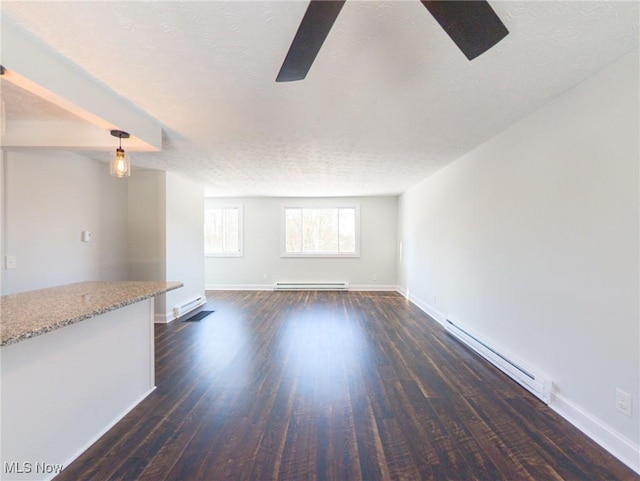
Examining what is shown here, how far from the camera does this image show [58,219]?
3.10 meters

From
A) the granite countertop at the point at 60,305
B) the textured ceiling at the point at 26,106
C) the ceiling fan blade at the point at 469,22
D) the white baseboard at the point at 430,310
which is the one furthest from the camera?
the white baseboard at the point at 430,310

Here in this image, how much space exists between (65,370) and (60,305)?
382mm

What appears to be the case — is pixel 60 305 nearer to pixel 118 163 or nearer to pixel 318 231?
pixel 118 163

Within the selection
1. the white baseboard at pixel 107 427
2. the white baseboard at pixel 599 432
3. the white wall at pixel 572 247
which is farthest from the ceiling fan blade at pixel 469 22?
the white baseboard at pixel 107 427

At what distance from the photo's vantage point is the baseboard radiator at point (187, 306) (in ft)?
14.4

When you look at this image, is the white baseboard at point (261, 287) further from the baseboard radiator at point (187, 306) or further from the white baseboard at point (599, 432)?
the white baseboard at point (599, 432)

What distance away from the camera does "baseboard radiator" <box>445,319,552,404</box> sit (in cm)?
211

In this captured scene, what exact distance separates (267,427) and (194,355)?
60.3 inches

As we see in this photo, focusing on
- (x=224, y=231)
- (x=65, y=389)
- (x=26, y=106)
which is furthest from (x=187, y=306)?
(x=26, y=106)

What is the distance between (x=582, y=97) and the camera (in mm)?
1848

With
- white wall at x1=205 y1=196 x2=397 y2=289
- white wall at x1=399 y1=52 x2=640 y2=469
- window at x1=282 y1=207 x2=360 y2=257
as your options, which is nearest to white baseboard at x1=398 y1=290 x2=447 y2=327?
white wall at x1=399 y1=52 x2=640 y2=469

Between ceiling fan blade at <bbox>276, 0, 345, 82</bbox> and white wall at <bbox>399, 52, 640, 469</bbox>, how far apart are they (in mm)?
1844

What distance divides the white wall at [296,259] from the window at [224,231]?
15 centimetres

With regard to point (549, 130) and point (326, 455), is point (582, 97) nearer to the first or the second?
point (549, 130)
